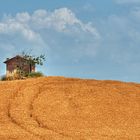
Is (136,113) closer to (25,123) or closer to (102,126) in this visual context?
(102,126)

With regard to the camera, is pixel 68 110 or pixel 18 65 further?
pixel 18 65

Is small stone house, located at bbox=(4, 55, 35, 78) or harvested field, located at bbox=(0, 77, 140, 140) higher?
small stone house, located at bbox=(4, 55, 35, 78)

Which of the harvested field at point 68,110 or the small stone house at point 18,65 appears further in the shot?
the small stone house at point 18,65

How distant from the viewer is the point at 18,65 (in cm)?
8081

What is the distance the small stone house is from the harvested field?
4052cm

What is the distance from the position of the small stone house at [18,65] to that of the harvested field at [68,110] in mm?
40522

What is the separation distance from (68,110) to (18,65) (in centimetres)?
5028

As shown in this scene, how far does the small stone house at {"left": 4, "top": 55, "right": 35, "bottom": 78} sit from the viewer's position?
3093 inches

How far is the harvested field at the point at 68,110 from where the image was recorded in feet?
89.1

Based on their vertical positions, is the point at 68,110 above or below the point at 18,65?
below

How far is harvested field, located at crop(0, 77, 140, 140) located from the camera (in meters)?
27.2

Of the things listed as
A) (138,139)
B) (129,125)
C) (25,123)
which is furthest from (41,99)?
(138,139)

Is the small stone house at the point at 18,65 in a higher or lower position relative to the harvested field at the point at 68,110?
higher

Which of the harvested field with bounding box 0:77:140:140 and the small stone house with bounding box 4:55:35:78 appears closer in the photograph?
the harvested field with bounding box 0:77:140:140
